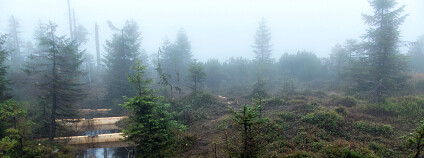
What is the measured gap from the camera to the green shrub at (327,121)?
1118cm

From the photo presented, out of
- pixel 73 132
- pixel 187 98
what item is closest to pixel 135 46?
pixel 187 98

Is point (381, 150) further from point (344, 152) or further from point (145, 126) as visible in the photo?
point (145, 126)

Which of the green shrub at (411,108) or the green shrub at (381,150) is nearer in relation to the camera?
the green shrub at (381,150)

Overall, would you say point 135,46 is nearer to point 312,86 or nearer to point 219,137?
point 219,137

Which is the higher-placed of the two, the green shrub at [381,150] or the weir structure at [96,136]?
the green shrub at [381,150]

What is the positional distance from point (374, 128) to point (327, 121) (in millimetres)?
2391

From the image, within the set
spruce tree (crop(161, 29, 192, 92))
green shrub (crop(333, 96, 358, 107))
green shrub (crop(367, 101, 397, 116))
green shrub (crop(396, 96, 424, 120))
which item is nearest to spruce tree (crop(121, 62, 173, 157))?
green shrub (crop(333, 96, 358, 107))

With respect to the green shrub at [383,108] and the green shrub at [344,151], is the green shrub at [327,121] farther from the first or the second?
the green shrub at [383,108]

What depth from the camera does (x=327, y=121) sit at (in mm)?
11789

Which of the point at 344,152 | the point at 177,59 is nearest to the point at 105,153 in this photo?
the point at 344,152

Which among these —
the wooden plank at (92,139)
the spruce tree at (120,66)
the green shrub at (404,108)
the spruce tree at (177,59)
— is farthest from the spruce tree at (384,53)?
the spruce tree at (177,59)

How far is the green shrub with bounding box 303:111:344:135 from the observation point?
11184mm

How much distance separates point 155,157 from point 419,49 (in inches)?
1820

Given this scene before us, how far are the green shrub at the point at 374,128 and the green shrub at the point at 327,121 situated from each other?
0.89m
